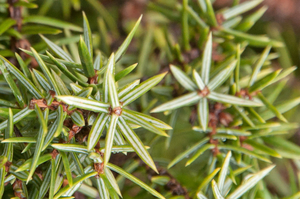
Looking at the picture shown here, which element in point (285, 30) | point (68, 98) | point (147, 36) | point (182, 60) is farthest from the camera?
point (285, 30)

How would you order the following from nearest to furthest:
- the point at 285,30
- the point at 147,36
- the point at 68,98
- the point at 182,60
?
the point at 68,98
the point at 182,60
the point at 147,36
the point at 285,30

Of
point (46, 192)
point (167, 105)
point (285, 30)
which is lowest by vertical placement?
point (46, 192)

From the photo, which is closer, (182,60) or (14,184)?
(14,184)

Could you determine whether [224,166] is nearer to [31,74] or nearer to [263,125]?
[263,125]

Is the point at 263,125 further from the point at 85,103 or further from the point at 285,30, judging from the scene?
the point at 285,30

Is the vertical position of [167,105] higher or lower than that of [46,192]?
higher

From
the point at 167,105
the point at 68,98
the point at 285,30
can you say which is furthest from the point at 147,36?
the point at 285,30

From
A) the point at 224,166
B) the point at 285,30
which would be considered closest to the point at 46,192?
the point at 224,166

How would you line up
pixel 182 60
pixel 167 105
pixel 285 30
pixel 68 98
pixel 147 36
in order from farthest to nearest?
pixel 285 30 → pixel 147 36 → pixel 182 60 → pixel 167 105 → pixel 68 98

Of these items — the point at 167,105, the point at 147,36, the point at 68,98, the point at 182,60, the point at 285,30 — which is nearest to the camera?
the point at 68,98
